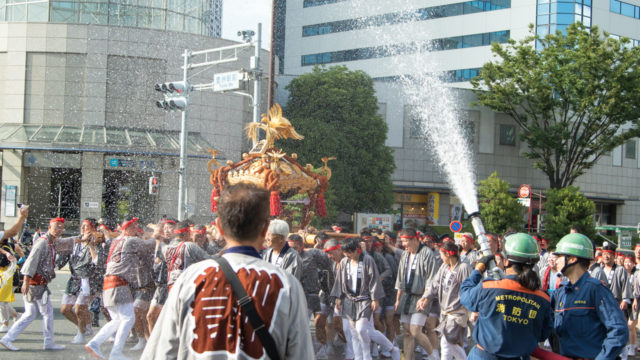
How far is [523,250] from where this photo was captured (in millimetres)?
4438

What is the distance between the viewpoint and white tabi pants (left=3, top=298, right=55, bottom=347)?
8.12 m

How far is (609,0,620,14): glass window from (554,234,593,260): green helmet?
41.0 meters

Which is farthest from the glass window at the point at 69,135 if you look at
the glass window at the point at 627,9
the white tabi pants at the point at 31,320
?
the glass window at the point at 627,9

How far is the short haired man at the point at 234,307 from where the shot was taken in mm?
2570

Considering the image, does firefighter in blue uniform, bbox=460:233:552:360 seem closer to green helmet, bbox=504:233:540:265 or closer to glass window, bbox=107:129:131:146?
green helmet, bbox=504:233:540:265

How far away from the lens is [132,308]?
25.5ft

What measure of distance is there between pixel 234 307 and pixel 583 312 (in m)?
2.88

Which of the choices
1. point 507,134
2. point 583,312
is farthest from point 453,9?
point 583,312

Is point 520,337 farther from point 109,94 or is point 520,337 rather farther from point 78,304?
point 109,94

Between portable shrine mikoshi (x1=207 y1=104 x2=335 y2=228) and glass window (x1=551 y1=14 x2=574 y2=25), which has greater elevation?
glass window (x1=551 y1=14 x2=574 y2=25)

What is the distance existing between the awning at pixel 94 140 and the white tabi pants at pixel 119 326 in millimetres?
21957

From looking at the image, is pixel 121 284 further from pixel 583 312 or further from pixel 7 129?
pixel 7 129

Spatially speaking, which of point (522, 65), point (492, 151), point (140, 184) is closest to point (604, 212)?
point (492, 151)

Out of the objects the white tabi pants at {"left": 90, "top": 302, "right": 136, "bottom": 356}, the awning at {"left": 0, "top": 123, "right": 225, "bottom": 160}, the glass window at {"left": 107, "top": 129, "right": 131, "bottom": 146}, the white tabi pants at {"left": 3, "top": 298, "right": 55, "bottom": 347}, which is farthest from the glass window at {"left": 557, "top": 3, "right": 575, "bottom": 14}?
the white tabi pants at {"left": 3, "top": 298, "right": 55, "bottom": 347}
